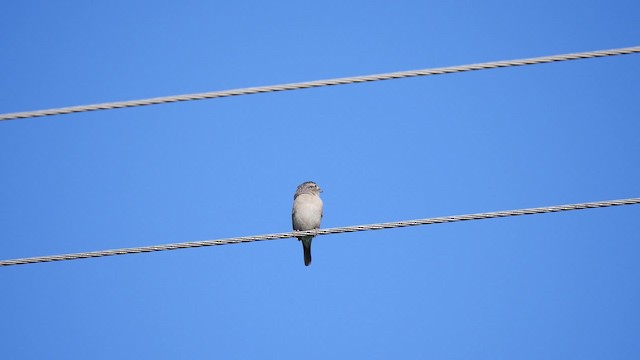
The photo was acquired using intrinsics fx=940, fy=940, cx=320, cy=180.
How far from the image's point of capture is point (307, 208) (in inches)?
635

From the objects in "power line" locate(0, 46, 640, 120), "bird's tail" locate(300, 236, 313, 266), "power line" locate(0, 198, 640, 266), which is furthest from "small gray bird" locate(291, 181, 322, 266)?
"power line" locate(0, 46, 640, 120)

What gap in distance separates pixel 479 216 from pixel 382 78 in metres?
1.61

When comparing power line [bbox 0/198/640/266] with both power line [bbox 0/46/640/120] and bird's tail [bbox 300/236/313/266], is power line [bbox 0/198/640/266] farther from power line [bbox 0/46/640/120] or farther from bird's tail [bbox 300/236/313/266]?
bird's tail [bbox 300/236/313/266]

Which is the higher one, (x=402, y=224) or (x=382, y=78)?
(x=382, y=78)

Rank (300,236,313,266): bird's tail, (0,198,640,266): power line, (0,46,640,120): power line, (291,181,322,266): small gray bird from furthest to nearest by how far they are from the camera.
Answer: (300,236,313,266): bird's tail < (291,181,322,266): small gray bird < (0,198,640,266): power line < (0,46,640,120): power line

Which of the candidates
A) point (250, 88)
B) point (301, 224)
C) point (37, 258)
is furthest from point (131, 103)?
point (301, 224)

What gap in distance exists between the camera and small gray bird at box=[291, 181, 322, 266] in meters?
16.1

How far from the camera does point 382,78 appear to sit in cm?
831


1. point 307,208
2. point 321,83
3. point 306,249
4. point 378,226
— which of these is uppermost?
point 307,208

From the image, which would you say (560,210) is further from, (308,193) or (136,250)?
(308,193)

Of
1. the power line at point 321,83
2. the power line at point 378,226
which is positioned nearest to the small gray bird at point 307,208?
the power line at point 378,226

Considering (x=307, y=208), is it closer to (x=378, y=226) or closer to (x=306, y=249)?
(x=306, y=249)

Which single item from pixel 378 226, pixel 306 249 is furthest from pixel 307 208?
pixel 378 226

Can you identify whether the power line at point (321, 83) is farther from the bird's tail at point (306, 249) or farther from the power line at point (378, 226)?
the bird's tail at point (306, 249)
